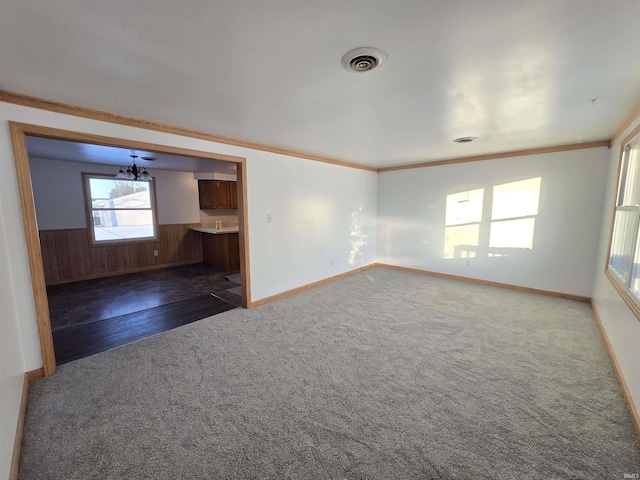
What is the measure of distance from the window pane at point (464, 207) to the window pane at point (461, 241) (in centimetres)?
13

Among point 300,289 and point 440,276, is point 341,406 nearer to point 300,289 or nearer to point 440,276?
point 300,289

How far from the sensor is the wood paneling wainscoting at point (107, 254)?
4930mm

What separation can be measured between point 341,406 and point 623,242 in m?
3.10

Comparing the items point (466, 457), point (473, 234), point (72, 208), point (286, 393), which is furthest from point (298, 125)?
point (72, 208)

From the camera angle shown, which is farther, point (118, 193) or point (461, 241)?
point (118, 193)

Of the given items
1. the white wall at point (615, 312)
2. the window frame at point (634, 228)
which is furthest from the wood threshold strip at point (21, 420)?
the window frame at point (634, 228)

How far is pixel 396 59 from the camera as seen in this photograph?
1.55 meters

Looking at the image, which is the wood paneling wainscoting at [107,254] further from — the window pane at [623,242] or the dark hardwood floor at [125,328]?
the window pane at [623,242]

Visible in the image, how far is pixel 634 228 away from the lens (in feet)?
7.37

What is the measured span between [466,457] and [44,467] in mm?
2297

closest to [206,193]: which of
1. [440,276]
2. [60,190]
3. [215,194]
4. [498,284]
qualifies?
[215,194]

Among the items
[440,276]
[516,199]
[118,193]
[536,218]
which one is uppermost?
[118,193]

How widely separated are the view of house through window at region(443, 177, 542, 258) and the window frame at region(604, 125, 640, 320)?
41.2 inches

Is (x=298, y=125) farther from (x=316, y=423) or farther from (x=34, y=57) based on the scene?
(x=316, y=423)
